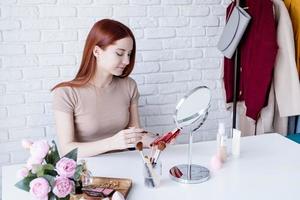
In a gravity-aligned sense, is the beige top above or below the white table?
above

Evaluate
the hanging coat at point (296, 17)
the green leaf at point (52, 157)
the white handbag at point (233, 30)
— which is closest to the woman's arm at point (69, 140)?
the green leaf at point (52, 157)

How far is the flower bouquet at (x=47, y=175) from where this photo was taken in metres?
0.94

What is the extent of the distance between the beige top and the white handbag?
0.76 meters

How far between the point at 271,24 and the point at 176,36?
56 centimetres

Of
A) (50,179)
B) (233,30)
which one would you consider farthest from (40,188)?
(233,30)

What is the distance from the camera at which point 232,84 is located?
7.88ft

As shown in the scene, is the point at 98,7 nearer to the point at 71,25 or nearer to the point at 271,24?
the point at 71,25

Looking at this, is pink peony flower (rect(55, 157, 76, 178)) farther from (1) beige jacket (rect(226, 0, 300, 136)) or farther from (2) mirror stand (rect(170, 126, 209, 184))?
(1) beige jacket (rect(226, 0, 300, 136))

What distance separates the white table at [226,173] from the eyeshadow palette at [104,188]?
31 millimetres

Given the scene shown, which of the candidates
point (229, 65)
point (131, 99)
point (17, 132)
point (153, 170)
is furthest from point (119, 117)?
point (229, 65)

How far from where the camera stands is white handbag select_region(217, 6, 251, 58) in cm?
216

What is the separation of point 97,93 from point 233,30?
94cm

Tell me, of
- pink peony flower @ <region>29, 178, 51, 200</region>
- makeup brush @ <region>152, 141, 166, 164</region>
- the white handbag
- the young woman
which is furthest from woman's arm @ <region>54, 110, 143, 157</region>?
the white handbag

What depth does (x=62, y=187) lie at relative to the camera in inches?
37.0
